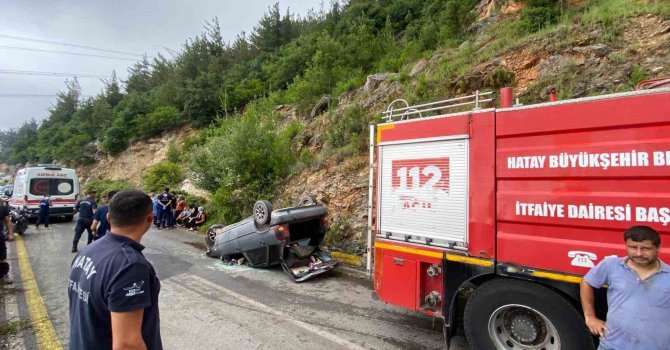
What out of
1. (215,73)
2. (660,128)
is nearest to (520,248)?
(660,128)

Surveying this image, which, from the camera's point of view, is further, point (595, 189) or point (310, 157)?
point (310, 157)

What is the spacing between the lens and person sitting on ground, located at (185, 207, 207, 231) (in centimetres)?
1280

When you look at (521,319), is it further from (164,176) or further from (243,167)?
(164,176)

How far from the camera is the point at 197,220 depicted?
1283cm

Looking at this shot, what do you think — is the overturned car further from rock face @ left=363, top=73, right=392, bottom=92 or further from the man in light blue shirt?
rock face @ left=363, top=73, right=392, bottom=92

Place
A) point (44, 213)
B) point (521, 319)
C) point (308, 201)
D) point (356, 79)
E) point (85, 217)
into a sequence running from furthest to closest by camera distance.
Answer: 1. point (356, 79)
2. point (44, 213)
3. point (85, 217)
4. point (308, 201)
5. point (521, 319)

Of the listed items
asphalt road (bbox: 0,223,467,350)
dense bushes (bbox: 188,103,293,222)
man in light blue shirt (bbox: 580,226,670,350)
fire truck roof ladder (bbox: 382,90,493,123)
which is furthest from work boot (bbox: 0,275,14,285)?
man in light blue shirt (bbox: 580,226,670,350)

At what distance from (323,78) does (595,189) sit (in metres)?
17.5

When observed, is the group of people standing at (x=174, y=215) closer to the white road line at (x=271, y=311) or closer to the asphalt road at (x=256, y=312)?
the asphalt road at (x=256, y=312)

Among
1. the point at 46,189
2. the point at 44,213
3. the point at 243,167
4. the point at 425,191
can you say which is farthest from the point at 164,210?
the point at 425,191

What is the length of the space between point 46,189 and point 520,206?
58.6 ft

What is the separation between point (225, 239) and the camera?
7613 millimetres

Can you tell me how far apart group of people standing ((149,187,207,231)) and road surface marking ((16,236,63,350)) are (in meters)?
5.62

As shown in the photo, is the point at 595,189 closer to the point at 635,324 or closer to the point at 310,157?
the point at 635,324
